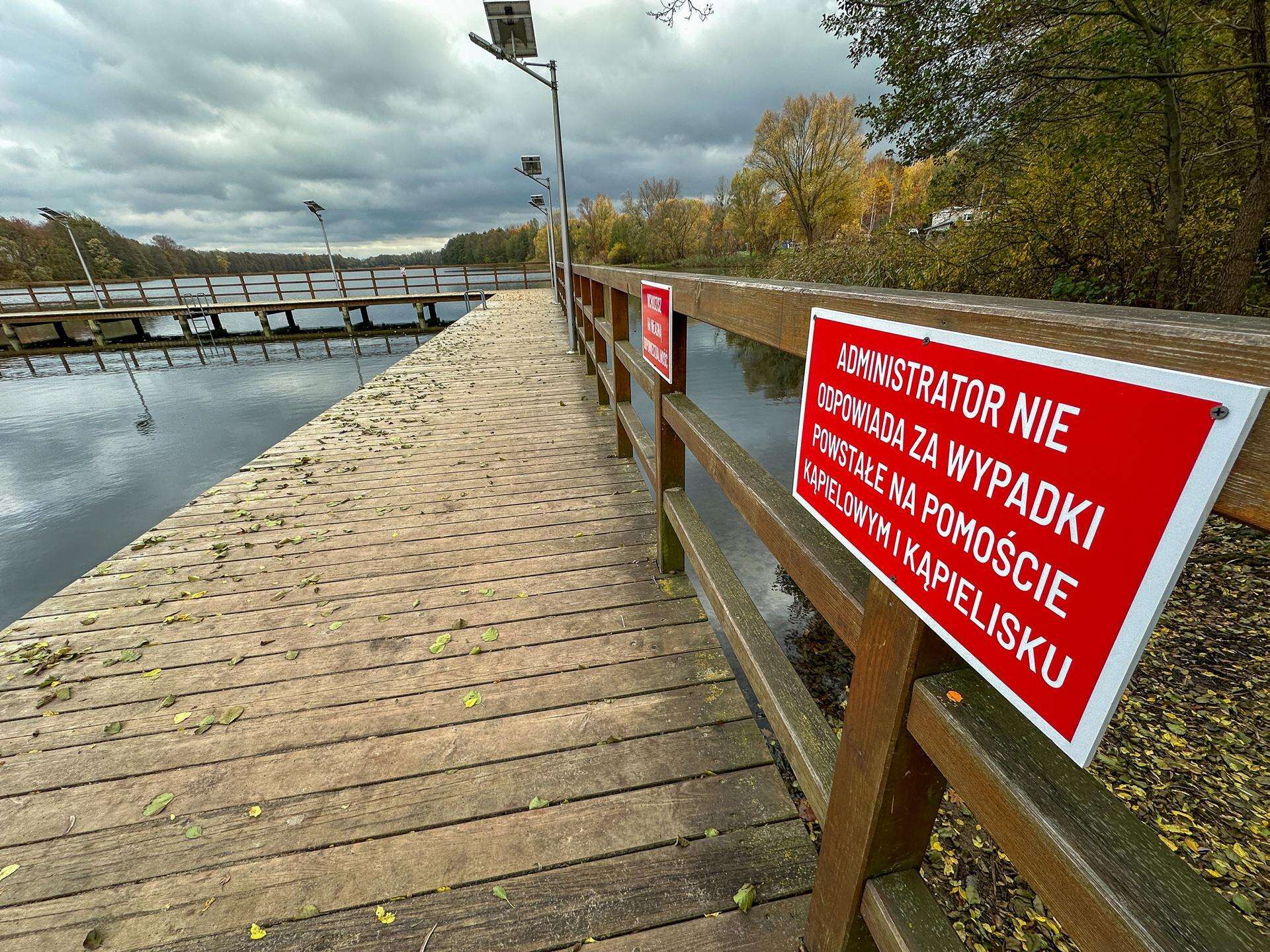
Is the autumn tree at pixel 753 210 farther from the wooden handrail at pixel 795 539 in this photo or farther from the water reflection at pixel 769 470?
the wooden handrail at pixel 795 539

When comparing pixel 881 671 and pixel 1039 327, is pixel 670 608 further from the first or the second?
Answer: pixel 1039 327

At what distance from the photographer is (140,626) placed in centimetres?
282

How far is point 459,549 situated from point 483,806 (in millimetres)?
1891

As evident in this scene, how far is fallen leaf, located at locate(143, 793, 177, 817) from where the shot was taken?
1897 mm

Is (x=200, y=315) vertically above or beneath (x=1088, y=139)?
beneath

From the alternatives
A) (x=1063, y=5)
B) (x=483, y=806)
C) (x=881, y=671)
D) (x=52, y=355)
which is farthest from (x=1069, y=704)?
(x=52, y=355)

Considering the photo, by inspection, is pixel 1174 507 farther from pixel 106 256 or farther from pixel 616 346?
pixel 106 256

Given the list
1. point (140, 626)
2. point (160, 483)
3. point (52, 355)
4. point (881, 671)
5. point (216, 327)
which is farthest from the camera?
point (216, 327)

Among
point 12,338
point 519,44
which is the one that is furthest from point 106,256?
point 519,44

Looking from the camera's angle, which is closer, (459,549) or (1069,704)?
(1069,704)

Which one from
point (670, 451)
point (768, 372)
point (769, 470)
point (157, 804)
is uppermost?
point (670, 451)

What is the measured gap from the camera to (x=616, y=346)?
4.47 meters

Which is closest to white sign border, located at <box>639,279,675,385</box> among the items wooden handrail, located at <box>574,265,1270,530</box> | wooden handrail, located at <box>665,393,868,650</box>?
wooden handrail, located at <box>665,393,868,650</box>

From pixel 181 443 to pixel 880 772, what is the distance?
12554 millimetres
